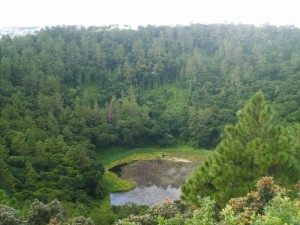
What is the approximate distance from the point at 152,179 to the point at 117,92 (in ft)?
79.3

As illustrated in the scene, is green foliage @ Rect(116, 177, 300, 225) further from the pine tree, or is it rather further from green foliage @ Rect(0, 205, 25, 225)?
green foliage @ Rect(0, 205, 25, 225)

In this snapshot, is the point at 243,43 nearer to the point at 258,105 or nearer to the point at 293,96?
the point at 293,96

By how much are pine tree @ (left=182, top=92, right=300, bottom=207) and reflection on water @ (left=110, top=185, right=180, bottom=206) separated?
801 inches

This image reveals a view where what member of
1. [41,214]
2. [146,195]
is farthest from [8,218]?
[146,195]

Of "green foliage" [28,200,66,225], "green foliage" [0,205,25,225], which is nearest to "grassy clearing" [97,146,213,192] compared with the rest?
"green foliage" [28,200,66,225]

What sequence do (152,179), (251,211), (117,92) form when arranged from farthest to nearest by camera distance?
(117,92)
(152,179)
(251,211)

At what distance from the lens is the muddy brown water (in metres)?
33.6

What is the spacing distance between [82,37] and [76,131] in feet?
100

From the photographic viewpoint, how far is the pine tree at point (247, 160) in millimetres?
11844

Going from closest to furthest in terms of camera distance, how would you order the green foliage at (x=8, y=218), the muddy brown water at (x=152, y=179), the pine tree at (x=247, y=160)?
the pine tree at (x=247, y=160) → the green foliage at (x=8, y=218) → the muddy brown water at (x=152, y=179)

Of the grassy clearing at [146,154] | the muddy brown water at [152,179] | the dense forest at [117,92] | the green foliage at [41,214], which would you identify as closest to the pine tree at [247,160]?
the green foliage at [41,214]

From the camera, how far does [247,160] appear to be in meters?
12.1

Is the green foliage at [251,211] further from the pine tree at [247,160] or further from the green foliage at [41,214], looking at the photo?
the green foliage at [41,214]

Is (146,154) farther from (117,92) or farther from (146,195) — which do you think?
(117,92)
